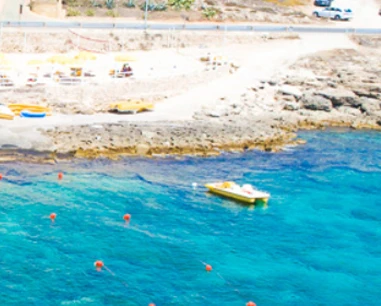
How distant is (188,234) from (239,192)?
5.96m

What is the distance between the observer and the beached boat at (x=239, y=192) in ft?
141

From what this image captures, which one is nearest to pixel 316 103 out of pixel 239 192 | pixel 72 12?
pixel 239 192

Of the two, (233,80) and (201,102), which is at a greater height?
(233,80)

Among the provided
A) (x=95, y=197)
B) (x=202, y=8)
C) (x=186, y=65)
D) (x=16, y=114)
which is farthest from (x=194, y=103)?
(x=202, y=8)

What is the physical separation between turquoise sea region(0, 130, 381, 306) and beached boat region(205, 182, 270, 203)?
606 mm

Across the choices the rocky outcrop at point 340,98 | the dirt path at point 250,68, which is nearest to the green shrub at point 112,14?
the dirt path at point 250,68

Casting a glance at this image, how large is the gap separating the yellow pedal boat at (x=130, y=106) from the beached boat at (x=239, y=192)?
1412cm

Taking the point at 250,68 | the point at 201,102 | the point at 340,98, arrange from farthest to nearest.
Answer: the point at 250,68 < the point at 340,98 < the point at 201,102

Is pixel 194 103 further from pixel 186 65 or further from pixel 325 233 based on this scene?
pixel 325 233

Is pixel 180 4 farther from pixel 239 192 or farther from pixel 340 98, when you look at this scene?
pixel 239 192

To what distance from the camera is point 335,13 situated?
100125mm

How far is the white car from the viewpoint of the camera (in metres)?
99.6

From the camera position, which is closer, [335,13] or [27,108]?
[27,108]

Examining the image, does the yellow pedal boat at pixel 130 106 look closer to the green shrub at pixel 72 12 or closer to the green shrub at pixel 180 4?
the green shrub at pixel 72 12
